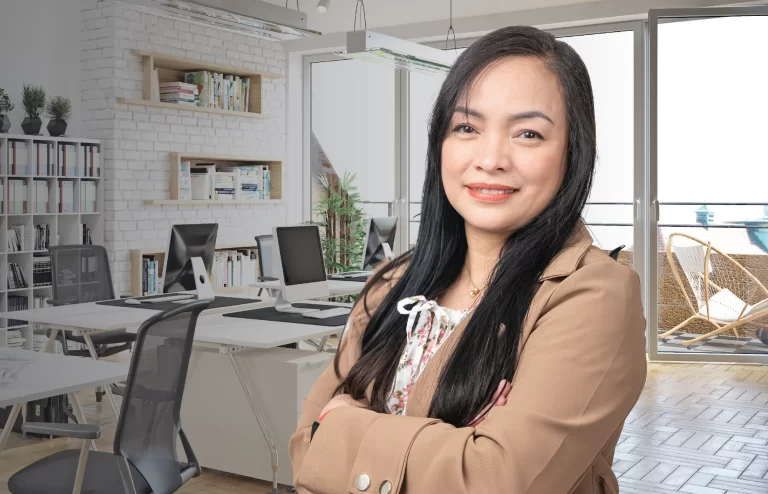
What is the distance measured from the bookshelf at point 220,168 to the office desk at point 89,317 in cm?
244

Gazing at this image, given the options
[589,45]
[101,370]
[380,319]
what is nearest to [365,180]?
[589,45]

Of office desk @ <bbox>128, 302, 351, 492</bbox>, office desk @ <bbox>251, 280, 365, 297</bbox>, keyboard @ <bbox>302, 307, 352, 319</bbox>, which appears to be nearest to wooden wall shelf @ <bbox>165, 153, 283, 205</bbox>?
office desk @ <bbox>251, 280, 365, 297</bbox>

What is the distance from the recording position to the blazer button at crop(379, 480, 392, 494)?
0.99 m

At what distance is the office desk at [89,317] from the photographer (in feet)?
14.6

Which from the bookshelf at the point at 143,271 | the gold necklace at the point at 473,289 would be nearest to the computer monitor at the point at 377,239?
the bookshelf at the point at 143,271

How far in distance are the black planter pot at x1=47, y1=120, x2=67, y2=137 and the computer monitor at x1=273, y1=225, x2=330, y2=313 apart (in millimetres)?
2843

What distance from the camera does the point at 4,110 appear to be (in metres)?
6.66

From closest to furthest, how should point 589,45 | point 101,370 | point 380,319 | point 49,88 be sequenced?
point 380,319
point 101,370
point 49,88
point 589,45

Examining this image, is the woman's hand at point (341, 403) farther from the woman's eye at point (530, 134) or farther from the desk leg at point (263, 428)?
the desk leg at point (263, 428)

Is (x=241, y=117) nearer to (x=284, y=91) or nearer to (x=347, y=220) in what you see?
(x=284, y=91)

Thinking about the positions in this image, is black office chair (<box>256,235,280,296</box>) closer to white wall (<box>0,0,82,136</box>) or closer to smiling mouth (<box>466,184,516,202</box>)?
white wall (<box>0,0,82,136</box>)

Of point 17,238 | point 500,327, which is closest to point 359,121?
point 17,238

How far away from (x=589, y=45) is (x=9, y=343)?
5543mm

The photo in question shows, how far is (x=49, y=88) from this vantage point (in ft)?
23.4
